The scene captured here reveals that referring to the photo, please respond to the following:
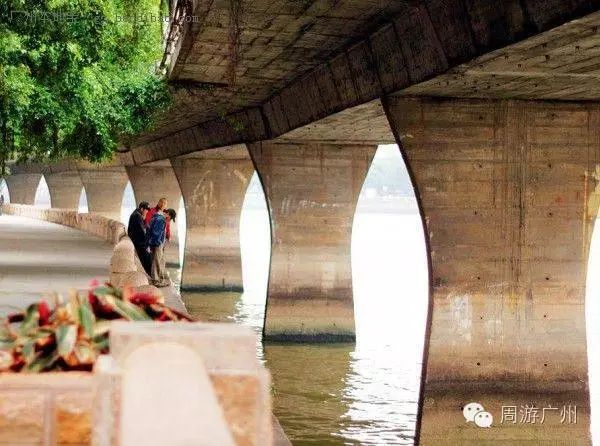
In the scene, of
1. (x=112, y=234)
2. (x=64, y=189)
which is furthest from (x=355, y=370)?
(x=64, y=189)

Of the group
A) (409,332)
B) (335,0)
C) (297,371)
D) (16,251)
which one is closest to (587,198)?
(335,0)

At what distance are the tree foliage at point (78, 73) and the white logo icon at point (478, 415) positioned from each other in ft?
26.8

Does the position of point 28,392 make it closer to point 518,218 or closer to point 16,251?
point 518,218

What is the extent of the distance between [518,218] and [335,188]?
11.8 meters

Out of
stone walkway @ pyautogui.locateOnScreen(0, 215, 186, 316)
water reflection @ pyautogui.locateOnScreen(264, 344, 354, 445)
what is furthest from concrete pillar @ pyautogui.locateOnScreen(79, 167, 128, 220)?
water reflection @ pyautogui.locateOnScreen(264, 344, 354, 445)

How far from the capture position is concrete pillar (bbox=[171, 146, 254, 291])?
40.2m

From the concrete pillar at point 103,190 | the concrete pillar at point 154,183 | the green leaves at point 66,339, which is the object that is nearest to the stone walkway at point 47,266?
the green leaves at point 66,339

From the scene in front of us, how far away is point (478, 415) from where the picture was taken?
48.9 ft

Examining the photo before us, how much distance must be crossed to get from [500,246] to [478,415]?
2.25 meters

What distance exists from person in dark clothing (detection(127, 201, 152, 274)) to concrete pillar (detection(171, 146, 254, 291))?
58.6 ft

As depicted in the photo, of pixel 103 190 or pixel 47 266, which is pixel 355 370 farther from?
pixel 103 190

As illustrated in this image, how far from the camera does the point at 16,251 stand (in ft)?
92.9

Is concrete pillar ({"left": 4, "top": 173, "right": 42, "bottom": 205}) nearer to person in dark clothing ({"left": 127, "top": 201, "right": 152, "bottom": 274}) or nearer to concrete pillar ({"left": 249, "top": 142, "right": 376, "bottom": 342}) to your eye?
concrete pillar ({"left": 249, "top": 142, "right": 376, "bottom": 342})

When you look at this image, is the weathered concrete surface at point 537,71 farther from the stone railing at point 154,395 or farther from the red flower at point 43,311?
the stone railing at point 154,395
